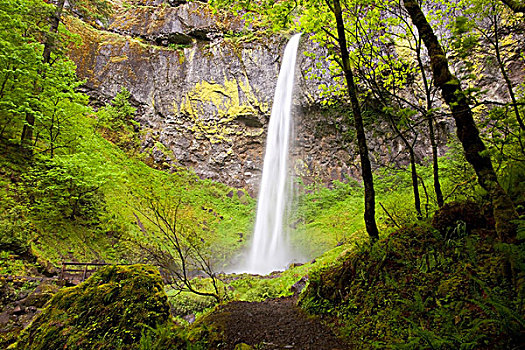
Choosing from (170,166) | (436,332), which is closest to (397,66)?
(436,332)

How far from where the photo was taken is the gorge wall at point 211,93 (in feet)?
61.6

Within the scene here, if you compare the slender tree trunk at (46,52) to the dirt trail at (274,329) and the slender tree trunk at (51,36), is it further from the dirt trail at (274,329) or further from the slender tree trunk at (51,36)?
the dirt trail at (274,329)

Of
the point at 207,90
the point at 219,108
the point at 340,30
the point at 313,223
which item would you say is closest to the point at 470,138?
the point at 340,30

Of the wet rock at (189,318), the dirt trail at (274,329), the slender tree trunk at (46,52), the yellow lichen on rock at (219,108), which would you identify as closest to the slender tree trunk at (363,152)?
the dirt trail at (274,329)

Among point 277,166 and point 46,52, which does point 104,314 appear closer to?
point 46,52

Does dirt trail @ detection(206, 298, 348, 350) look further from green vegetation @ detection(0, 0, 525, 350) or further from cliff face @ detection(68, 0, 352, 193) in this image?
cliff face @ detection(68, 0, 352, 193)

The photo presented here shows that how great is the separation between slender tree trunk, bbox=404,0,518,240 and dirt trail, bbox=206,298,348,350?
6.64ft

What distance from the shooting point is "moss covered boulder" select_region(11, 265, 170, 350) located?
2844 mm

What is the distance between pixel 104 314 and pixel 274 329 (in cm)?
216

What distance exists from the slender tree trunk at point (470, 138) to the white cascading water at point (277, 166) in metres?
14.5

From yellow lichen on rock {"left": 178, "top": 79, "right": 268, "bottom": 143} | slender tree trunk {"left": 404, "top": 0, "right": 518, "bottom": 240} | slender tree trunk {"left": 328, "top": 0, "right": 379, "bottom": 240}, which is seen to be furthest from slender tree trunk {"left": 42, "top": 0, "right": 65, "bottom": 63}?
slender tree trunk {"left": 404, "top": 0, "right": 518, "bottom": 240}

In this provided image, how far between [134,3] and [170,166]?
1606 centimetres

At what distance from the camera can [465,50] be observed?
2.38 metres

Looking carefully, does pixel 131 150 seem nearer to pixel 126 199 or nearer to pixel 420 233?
pixel 126 199
